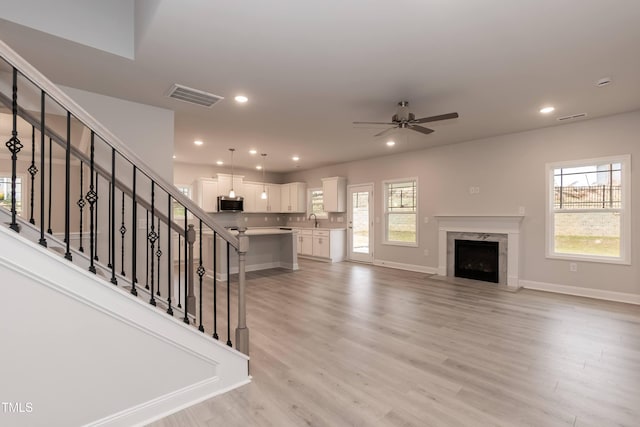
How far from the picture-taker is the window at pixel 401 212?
6.95 m

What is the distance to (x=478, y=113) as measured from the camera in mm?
4363

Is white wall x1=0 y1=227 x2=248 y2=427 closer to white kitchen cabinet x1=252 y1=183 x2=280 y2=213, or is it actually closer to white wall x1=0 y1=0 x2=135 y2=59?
white wall x1=0 y1=0 x2=135 y2=59

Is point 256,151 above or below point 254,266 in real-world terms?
above

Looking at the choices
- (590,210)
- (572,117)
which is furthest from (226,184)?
(590,210)

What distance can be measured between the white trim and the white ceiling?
2.67 meters

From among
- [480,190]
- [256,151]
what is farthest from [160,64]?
[480,190]

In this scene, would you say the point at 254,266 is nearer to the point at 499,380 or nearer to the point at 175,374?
the point at 175,374

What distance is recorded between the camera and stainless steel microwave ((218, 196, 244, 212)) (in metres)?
8.01

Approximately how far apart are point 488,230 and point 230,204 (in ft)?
20.1

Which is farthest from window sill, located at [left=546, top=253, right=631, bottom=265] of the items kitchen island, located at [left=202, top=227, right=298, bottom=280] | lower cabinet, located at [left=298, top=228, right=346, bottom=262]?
kitchen island, located at [left=202, top=227, right=298, bottom=280]

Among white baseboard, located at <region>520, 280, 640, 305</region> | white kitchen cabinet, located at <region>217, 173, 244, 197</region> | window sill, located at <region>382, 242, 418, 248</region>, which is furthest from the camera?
white kitchen cabinet, located at <region>217, 173, 244, 197</region>

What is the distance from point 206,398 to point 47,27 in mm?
3151

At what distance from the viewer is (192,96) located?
366 centimetres

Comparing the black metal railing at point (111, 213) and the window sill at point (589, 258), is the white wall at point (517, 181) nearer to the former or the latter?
the window sill at point (589, 258)
